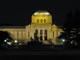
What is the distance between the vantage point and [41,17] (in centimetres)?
11881

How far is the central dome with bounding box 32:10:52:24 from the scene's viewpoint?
11825cm

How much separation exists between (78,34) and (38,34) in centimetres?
4343

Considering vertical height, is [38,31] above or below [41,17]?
below

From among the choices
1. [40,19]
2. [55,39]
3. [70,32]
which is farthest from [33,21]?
[70,32]

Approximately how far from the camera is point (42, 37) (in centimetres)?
11575

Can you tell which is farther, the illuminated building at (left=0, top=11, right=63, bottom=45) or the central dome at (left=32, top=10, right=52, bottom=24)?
the central dome at (left=32, top=10, right=52, bottom=24)

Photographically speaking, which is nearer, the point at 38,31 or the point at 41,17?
the point at 38,31

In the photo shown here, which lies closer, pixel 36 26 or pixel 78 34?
pixel 78 34

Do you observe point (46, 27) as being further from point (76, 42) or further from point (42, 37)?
point (76, 42)

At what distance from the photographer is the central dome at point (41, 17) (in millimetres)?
118250

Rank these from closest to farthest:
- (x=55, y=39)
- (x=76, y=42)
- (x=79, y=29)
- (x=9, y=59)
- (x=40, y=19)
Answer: (x=9, y=59), (x=76, y=42), (x=79, y=29), (x=55, y=39), (x=40, y=19)

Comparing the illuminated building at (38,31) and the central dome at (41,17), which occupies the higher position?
the central dome at (41,17)

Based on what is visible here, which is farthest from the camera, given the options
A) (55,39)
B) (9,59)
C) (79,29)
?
(55,39)

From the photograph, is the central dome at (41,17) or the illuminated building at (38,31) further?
the central dome at (41,17)
